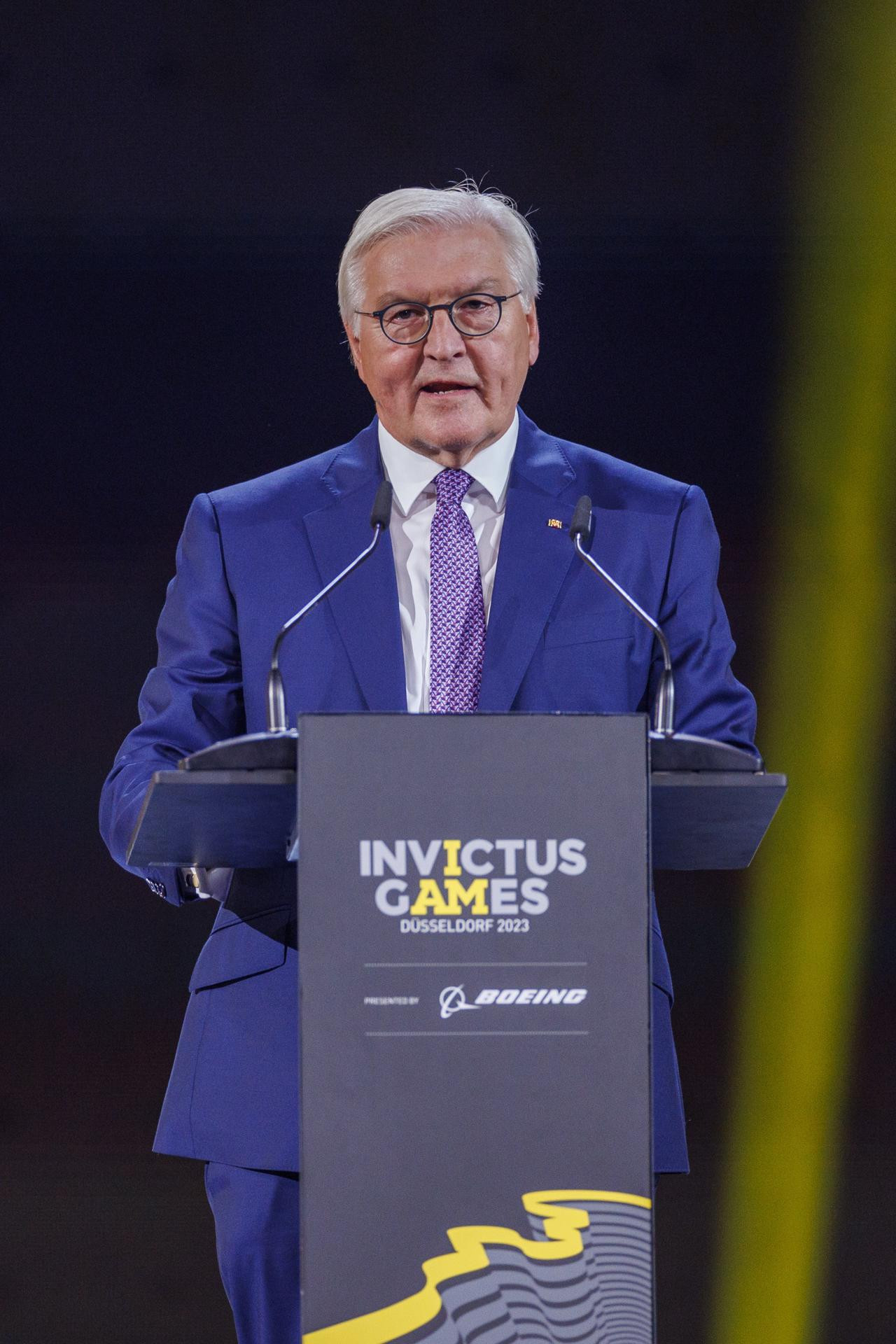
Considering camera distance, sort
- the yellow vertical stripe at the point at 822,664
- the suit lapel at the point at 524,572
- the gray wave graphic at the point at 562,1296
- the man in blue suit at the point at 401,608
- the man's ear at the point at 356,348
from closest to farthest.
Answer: the gray wave graphic at the point at 562,1296, the man in blue suit at the point at 401,608, the suit lapel at the point at 524,572, the man's ear at the point at 356,348, the yellow vertical stripe at the point at 822,664

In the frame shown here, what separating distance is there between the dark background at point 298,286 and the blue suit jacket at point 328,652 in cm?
80

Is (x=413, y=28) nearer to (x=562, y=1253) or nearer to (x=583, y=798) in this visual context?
(x=583, y=798)

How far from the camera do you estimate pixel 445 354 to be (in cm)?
228

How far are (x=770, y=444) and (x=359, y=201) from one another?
3.06ft

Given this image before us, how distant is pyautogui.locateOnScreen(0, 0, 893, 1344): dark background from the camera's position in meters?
3.10

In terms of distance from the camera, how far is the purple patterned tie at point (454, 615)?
6.82 feet

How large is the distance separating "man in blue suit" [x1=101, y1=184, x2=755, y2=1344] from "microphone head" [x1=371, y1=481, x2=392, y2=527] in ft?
1.01

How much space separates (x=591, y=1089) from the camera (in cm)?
140

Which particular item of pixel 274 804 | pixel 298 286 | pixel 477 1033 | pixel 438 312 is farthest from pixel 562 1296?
pixel 298 286

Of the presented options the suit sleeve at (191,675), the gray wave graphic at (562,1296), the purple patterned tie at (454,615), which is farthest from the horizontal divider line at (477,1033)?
the purple patterned tie at (454,615)

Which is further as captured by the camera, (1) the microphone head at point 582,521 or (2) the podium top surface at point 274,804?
(1) the microphone head at point 582,521

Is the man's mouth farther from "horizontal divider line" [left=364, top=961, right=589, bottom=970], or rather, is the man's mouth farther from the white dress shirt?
"horizontal divider line" [left=364, top=961, right=589, bottom=970]

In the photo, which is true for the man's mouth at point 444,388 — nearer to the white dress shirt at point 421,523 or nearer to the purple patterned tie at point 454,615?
the white dress shirt at point 421,523

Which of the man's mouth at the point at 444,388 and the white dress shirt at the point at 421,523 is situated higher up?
the man's mouth at the point at 444,388
